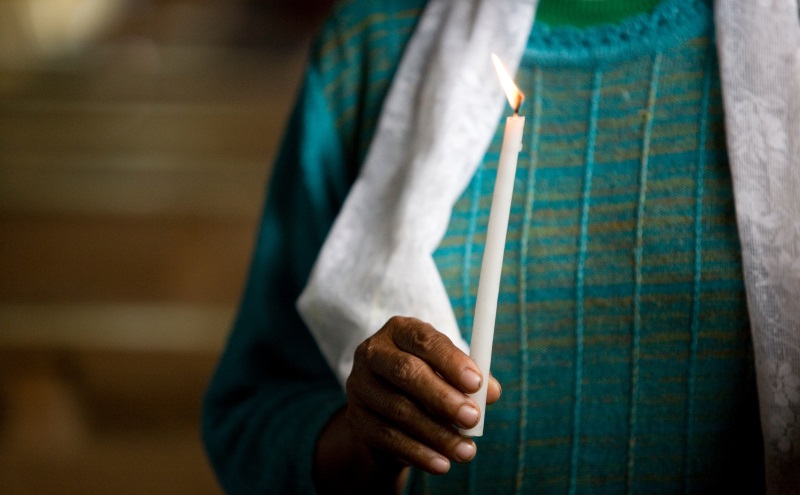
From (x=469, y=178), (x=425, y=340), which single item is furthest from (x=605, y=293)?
(x=425, y=340)

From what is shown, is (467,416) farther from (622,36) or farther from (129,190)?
(129,190)

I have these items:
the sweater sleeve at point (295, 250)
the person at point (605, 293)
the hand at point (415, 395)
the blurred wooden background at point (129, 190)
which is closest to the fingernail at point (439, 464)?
the hand at point (415, 395)

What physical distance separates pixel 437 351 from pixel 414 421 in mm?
40

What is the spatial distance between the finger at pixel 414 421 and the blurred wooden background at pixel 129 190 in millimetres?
1431

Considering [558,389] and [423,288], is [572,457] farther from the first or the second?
[423,288]

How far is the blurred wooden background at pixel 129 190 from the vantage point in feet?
6.01

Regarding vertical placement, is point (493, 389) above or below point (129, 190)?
above

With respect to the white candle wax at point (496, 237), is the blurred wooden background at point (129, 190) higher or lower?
lower

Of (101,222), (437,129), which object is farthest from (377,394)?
(101,222)

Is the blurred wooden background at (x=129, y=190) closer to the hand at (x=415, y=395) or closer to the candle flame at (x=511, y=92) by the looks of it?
the hand at (x=415, y=395)

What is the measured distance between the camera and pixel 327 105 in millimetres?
656

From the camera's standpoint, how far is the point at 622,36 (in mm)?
579

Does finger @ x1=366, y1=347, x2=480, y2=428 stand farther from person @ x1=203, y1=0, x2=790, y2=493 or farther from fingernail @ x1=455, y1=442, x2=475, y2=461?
person @ x1=203, y1=0, x2=790, y2=493

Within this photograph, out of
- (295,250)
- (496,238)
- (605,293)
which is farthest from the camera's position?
(295,250)
